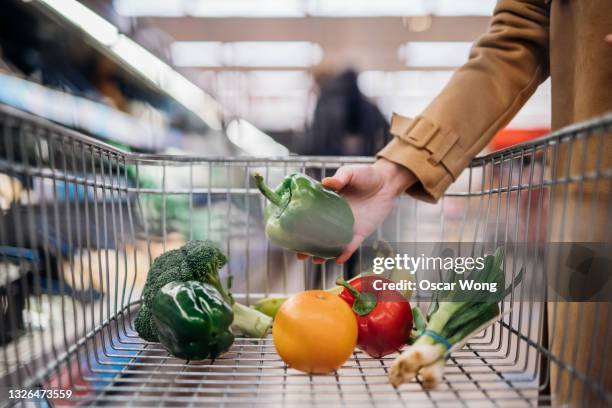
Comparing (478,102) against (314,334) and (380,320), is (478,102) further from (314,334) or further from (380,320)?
(314,334)

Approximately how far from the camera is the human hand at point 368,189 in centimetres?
103

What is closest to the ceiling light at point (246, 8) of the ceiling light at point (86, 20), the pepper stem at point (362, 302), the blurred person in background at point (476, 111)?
the ceiling light at point (86, 20)

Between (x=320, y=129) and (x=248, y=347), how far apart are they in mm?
2020

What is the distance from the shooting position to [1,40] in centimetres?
128

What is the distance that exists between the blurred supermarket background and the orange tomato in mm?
949

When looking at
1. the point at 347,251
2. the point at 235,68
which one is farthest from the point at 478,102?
the point at 235,68

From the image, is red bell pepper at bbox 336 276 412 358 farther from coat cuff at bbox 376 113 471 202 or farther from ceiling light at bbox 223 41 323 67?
ceiling light at bbox 223 41 323 67

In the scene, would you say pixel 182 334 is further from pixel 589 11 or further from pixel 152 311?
pixel 589 11

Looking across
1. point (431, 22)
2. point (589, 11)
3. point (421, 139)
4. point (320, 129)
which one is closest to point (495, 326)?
point (421, 139)

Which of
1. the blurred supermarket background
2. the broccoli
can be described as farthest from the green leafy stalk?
the blurred supermarket background

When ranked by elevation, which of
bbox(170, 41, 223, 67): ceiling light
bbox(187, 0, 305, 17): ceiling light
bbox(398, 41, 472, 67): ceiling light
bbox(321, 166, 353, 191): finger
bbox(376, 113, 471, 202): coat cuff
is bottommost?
bbox(321, 166, 353, 191): finger

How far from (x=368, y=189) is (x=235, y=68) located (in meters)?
3.88

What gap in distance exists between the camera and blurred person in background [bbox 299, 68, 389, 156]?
2.89m

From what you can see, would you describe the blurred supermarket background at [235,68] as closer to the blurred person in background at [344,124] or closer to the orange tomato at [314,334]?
the blurred person in background at [344,124]
